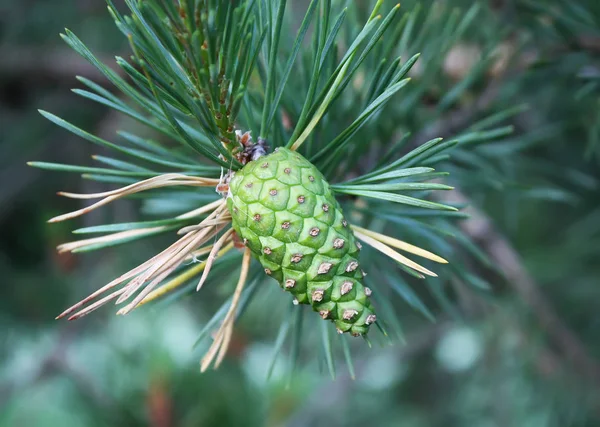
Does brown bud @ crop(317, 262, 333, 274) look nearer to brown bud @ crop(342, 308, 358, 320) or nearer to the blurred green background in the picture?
brown bud @ crop(342, 308, 358, 320)

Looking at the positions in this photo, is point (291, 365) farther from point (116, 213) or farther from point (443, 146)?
point (116, 213)

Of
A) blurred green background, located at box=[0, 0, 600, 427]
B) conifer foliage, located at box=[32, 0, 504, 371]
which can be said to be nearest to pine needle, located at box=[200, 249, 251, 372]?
conifer foliage, located at box=[32, 0, 504, 371]

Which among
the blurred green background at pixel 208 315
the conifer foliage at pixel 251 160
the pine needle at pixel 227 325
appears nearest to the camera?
the conifer foliage at pixel 251 160

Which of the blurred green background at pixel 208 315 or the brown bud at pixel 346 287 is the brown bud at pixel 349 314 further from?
the blurred green background at pixel 208 315

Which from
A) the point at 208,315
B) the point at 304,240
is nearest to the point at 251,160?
the point at 304,240

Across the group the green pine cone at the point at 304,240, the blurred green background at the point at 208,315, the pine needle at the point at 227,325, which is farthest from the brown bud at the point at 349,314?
the blurred green background at the point at 208,315
